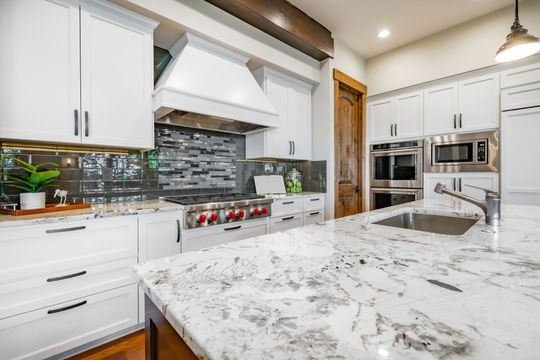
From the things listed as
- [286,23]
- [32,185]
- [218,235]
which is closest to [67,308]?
[32,185]

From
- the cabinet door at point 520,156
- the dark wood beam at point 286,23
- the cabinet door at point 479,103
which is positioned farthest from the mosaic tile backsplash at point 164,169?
the cabinet door at point 520,156

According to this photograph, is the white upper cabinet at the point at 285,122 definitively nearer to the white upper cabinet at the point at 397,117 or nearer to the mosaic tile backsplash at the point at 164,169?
the mosaic tile backsplash at the point at 164,169

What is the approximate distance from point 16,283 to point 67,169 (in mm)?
907

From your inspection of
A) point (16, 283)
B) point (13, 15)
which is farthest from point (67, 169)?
point (13, 15)

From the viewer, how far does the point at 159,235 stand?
1876 mm

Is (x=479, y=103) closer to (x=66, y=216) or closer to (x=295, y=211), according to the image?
(x=295, y=211)

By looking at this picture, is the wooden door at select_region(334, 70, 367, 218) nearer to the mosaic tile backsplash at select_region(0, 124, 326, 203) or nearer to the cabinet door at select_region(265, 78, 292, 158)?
the mosaic tile backsplash at select_region(0, 124, 326, 203)

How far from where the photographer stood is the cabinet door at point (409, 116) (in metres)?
3.41

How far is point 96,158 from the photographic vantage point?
2092mm

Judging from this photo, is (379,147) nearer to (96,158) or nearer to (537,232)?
(537,232)

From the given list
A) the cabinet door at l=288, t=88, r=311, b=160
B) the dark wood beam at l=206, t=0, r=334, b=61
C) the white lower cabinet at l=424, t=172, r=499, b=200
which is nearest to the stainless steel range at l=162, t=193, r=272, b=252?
the cabinet door at l=288, t=88, r=311, b=160

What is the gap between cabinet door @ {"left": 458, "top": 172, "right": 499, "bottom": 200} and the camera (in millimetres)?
2811

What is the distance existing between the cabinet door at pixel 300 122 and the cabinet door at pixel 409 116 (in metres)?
1.33

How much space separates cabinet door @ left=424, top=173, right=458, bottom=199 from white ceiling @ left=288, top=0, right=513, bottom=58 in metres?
1.80
